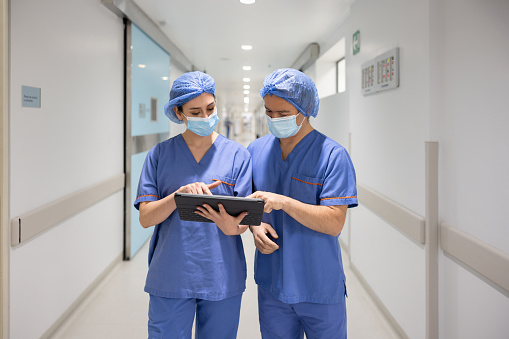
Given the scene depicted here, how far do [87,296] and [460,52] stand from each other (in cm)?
291

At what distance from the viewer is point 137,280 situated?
3.33 meters

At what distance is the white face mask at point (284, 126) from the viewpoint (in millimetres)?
1410

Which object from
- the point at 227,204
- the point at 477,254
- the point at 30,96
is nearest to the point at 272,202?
the point at 227,204

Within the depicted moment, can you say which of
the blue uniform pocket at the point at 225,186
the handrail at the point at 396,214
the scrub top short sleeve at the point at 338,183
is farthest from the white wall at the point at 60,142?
the handrail at the point at 396,214

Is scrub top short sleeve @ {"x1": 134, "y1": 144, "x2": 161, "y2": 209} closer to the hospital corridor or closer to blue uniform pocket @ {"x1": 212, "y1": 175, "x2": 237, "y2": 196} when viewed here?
the hospital corridor

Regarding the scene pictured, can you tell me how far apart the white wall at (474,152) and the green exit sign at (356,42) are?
58.2 inches

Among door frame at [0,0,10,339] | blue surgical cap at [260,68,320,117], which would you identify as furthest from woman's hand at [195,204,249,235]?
door frame at [0,0,10,339]

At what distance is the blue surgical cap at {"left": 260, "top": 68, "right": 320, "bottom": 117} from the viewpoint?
138 cm

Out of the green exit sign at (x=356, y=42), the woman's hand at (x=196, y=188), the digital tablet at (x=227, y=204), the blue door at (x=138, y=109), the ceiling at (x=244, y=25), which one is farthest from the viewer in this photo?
the blue door at (x=138, y=109)

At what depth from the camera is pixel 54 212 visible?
2328 mm

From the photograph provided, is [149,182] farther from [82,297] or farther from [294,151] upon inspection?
[82,297]

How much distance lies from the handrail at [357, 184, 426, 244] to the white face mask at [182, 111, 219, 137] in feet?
4.00

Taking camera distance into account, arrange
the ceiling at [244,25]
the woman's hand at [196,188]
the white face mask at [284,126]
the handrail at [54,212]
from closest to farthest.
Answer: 1. the woman's hand at [196,188]
2. the white face mask at [284,126]
3. the handrail at [54,212]
4. the ceiling at [244,25]

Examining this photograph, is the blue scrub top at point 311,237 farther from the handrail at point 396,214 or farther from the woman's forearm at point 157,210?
the handrail at point 396,214
